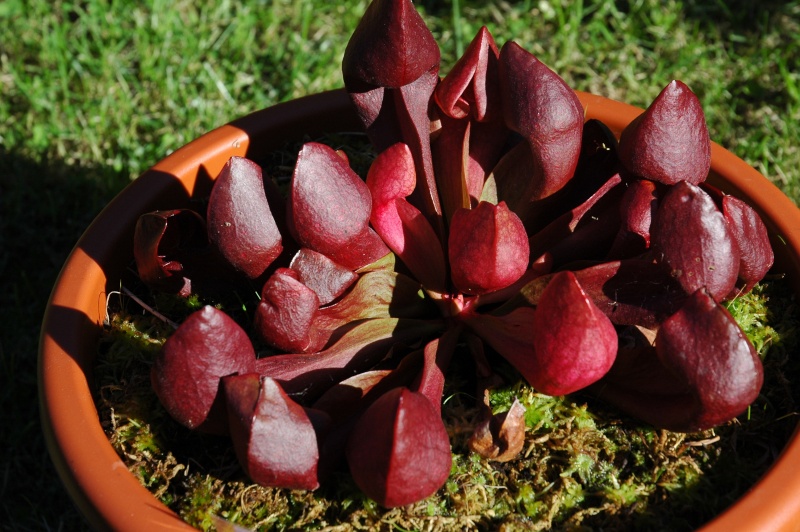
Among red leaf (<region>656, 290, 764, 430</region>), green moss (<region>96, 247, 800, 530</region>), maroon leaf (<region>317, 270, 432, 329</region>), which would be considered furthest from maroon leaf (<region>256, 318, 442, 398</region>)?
red leaf (<region>656, 290, 764, 430</region>)

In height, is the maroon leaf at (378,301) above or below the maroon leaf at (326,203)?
below

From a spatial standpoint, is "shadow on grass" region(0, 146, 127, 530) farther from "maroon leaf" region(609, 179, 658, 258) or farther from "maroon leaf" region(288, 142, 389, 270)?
"maroon leaf" region(609, 179, 658, 258)

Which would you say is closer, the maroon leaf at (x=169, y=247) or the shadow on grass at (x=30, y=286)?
the maroon leaf at (x=169, y=247)

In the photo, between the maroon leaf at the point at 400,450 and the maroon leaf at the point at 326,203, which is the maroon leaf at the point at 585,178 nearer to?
the maroon leaf at the point at 326,203

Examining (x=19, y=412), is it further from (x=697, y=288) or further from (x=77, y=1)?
(x=697, y=288)

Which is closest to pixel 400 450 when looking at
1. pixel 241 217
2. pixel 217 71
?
pixel 241 217

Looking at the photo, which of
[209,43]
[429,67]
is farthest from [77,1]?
[429,67]

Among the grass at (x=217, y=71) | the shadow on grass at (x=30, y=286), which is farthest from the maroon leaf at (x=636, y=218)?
the shadow on grass at (x=30, y=286)

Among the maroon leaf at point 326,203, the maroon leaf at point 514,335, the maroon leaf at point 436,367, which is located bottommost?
the maroon leaf at point 436,367
